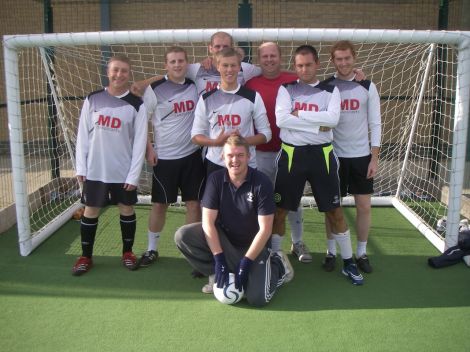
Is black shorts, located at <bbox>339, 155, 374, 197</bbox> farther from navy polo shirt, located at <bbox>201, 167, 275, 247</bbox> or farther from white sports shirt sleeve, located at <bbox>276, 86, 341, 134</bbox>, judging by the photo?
navy polo shirt, located at <bbox>201, 167, 275, 247</bbox>

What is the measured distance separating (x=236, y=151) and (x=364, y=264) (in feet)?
5.04

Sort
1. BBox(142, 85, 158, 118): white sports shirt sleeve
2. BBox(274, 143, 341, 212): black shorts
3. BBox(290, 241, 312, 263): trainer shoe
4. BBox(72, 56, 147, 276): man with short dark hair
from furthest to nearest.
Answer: BBox(290, 241, 312, 263): trainer shoe, BBox(142, 85, 158, 118): white sports shirt sleeve, BBox(72, 56, 147, 276): man with short dark hair, BBox(274, 143, 341, 212): black shorts

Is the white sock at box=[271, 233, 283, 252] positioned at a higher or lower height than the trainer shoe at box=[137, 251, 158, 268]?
higher

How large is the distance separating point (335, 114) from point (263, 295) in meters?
1.34

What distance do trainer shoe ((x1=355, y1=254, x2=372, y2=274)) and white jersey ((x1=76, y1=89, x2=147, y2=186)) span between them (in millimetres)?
1904

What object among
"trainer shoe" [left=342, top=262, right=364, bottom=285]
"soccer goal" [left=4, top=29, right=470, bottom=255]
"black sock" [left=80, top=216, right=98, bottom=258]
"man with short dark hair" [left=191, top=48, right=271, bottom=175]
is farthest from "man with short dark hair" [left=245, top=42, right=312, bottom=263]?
"black sock" [left=80, top=216, right=98, bottom=258]

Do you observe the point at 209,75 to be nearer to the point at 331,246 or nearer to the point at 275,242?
the point at 275,242

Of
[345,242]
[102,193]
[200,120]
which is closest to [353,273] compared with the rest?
[345,242]

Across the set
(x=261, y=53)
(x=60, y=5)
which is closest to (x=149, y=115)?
(x=261, y=53)

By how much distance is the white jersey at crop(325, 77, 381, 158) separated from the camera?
3.57 m

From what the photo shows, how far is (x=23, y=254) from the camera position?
4.10 m

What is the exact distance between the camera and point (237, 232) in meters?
3.34

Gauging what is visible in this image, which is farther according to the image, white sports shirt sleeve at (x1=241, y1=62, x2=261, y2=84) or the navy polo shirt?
white sports shirt sleeve at (x1=241, y1=62, x2=261, y2=84)

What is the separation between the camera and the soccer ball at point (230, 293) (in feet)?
10.4
